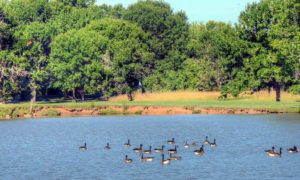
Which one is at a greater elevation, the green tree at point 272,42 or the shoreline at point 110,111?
the green tree at point 272,42

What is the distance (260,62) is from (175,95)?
17730 mm

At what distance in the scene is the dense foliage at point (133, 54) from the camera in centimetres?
12106

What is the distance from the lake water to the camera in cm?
5269

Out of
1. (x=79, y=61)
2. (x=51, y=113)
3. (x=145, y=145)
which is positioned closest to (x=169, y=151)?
(x=145, y=145)

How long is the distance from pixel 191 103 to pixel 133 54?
26845mm

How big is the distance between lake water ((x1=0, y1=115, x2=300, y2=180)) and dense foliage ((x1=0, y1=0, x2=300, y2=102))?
25.6 m

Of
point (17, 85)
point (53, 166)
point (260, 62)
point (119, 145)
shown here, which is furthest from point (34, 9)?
point (53, 166)

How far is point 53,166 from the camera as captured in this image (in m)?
56.8

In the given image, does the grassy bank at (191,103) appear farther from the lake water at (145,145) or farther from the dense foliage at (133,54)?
the lake water at (145,145)

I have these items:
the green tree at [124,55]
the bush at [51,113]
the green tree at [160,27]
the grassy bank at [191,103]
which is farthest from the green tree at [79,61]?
the green tree at [160,27]

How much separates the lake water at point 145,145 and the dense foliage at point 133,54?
84.1 feet

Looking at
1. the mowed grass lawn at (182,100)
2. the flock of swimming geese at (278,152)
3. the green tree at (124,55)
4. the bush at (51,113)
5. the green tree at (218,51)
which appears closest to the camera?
the flock of swimming geese at (278,152)

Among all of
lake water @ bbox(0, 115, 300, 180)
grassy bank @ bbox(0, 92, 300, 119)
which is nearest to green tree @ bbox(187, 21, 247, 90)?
grassy bank @ bbox(0, 92, 300, 119)

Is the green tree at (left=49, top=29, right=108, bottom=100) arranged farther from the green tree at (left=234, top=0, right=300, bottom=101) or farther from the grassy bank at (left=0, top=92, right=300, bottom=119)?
the green tree at (left=234, top=0, right=300, bottom=101)
